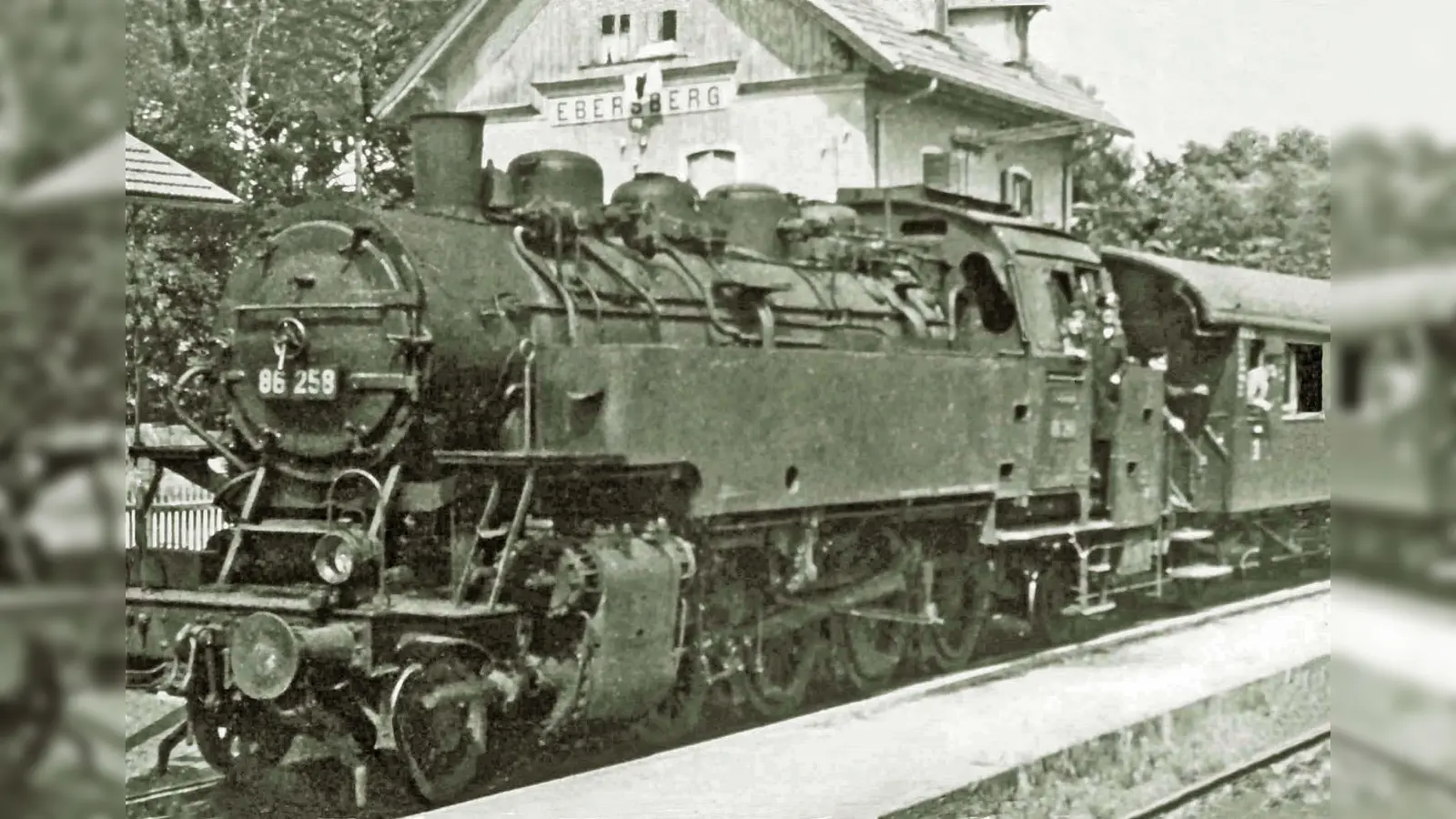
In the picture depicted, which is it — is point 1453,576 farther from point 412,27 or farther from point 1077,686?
point 412,27

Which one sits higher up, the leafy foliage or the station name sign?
the station name sign

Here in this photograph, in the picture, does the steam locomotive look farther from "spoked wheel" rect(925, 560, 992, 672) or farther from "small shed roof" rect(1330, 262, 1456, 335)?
"small shed roof" rect(1330, 262, 1456, 335)

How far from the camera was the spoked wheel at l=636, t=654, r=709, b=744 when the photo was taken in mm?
5161

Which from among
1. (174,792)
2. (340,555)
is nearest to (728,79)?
(340,555)

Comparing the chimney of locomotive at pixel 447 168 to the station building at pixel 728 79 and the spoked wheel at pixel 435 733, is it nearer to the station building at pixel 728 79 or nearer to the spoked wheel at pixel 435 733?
the station building at pixel 728 79

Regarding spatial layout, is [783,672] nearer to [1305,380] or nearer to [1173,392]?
[1305,380]

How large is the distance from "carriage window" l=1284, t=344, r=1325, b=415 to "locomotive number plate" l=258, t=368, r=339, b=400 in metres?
3.39

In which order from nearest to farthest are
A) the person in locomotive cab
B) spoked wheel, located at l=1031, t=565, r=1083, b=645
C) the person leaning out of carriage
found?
the person in locomotive cab, spoked wheel, located at l=1031, t=565, r=1083, b=645, the person leaning out of carriage

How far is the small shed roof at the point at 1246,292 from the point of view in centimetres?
508

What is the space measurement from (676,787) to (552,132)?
216 cm

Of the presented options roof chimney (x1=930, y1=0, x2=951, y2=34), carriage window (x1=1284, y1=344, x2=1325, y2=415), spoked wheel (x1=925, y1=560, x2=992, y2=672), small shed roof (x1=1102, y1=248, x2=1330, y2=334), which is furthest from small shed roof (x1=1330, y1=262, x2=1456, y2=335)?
spoked wheel (x1=925, y1=560, x2=992, y2=672)

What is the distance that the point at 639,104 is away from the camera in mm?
5023

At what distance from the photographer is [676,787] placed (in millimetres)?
4590

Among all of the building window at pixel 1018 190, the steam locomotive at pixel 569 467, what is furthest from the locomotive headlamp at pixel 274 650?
the building window at pixel 1018 190
